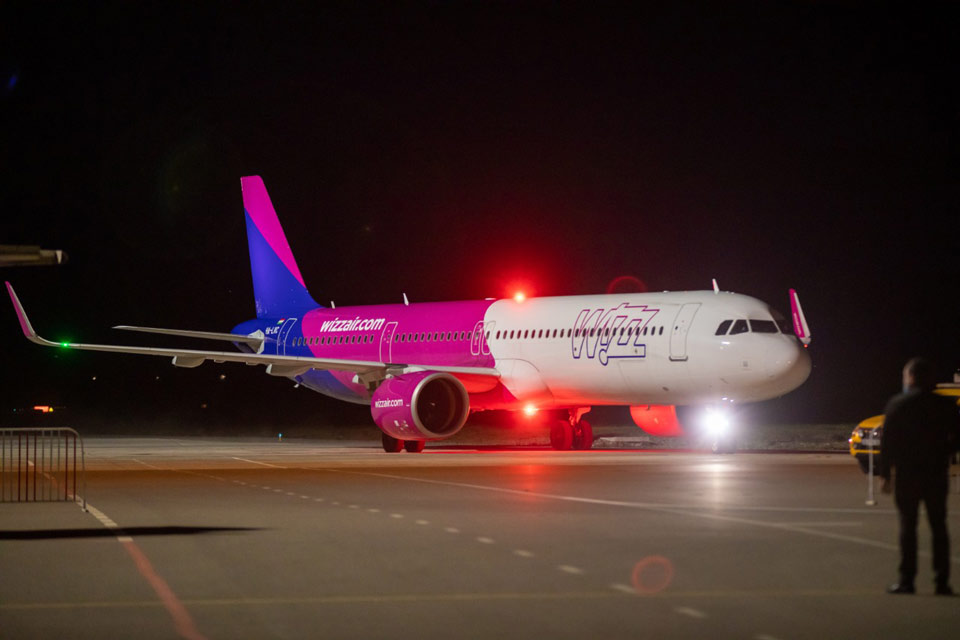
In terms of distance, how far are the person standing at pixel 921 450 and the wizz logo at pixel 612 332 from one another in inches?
839

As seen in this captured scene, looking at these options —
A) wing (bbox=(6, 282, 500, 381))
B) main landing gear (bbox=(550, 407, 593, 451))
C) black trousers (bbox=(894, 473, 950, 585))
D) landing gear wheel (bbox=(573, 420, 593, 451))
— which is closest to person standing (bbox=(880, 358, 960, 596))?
black trousers (bbox=(894, 473, 950, 585))

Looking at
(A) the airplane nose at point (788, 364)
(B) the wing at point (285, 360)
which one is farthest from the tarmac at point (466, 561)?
(B) the wing at point (285, 360)

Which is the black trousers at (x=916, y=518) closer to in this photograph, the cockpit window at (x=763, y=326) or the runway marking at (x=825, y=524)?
the runway marking at (x=825, y=524)

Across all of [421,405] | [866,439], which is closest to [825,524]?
[866,439]

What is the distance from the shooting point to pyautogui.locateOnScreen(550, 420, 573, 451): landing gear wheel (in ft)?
118

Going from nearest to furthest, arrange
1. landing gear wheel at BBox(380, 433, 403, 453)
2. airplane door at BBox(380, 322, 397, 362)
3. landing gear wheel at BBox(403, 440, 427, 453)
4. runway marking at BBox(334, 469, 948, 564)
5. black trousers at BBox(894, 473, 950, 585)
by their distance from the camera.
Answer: black trousers at BBox(894, 473, 950, 585) → runway marking at BBox(334, 469, 948, 564) → landing gear wheel at BBox(380, 433, 403, 453) → landing gear wheel at BBox(403, 440, 427, 453) → airplane door at BBox(380, 322, 397, 362)

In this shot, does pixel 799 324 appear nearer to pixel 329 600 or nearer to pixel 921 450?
pixel 921 450

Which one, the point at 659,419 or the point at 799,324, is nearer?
the point at 799,324

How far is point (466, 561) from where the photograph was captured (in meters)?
11.1

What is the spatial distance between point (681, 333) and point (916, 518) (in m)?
21.3

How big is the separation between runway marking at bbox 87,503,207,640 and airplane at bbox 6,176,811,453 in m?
18.0

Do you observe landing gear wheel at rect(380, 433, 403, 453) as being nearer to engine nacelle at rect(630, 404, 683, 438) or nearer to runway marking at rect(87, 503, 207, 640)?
engine nacelle at rect(630, 404, 683, 438)

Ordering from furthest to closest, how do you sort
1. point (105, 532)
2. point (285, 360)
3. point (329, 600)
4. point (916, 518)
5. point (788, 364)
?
point (285, 360), point (788, 364), point (105, 532), point (916, 518), point (329, 600)

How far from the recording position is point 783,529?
1345 cm
